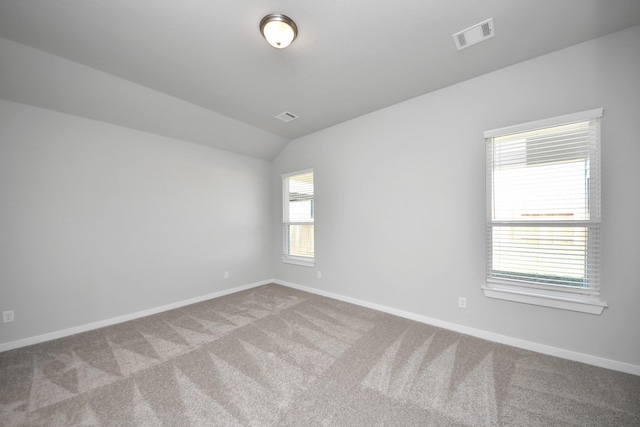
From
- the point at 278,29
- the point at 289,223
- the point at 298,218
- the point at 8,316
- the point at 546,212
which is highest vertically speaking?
the point at 278,29

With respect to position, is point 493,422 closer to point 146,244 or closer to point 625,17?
point 625,17

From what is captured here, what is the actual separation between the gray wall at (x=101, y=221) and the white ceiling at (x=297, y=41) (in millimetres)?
435

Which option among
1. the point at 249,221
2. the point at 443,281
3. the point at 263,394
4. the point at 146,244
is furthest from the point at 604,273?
the point at 146,244

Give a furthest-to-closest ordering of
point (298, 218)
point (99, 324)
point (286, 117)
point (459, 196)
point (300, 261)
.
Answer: point (298, 218)
point (300, 261)
point (286, 117)
point (99, 324)
point (459, 196)

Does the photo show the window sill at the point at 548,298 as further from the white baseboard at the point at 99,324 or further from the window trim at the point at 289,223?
the white baseboard at the point at 99,324

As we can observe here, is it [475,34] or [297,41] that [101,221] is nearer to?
[297,41]

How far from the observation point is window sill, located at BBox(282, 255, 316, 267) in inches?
170

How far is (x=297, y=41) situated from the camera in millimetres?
2098

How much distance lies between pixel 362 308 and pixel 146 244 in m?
3.29

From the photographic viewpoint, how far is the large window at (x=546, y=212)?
2111 millimetres

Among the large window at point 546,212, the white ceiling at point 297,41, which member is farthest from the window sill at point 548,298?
the white ceiling at point 297,41

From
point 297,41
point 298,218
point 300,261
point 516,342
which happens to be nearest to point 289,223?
point 298,218

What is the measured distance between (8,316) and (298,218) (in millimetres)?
3741

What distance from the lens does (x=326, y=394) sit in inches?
70.9
